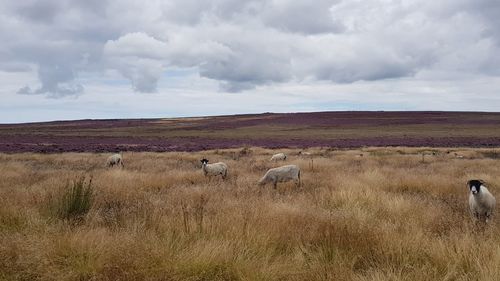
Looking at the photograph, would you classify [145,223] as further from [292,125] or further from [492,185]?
[292,125]

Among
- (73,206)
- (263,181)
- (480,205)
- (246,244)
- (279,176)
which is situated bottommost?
(263,181)

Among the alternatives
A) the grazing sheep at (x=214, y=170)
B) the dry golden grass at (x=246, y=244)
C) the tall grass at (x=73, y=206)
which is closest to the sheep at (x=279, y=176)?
the grazing sheep at (x=214, y=170)

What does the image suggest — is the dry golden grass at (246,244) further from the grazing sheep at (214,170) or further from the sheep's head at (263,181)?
the grazing sheep at (214,170)

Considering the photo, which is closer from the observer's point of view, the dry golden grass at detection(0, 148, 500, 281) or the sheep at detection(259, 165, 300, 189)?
the dry golden grass at detection(0, 148, 500, 281)

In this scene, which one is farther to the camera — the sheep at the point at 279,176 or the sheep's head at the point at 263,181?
the sheep at the point at 279,176

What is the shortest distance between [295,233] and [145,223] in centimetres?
242

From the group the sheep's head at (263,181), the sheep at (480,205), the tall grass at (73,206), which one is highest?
the tall grass at (73,206)

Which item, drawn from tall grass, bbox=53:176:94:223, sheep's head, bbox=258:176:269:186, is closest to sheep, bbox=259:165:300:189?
sheep's head, bbox=258:176:269:186

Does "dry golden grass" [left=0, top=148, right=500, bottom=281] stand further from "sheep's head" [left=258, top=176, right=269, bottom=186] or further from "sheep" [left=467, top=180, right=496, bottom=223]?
"sheep's head" [left=258, top=176, right=269, bottom=186]

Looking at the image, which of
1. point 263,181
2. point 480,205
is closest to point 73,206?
point 263,181

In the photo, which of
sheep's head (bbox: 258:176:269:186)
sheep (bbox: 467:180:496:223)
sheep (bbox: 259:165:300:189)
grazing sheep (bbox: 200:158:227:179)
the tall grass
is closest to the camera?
the tall grass

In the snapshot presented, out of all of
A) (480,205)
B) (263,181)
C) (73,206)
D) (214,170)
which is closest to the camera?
(73,206)

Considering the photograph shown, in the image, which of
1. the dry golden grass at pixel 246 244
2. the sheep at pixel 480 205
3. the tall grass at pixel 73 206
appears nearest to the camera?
the dry golden grass at pixel 246 244

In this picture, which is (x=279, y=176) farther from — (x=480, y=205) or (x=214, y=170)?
(x=480, y=205)
